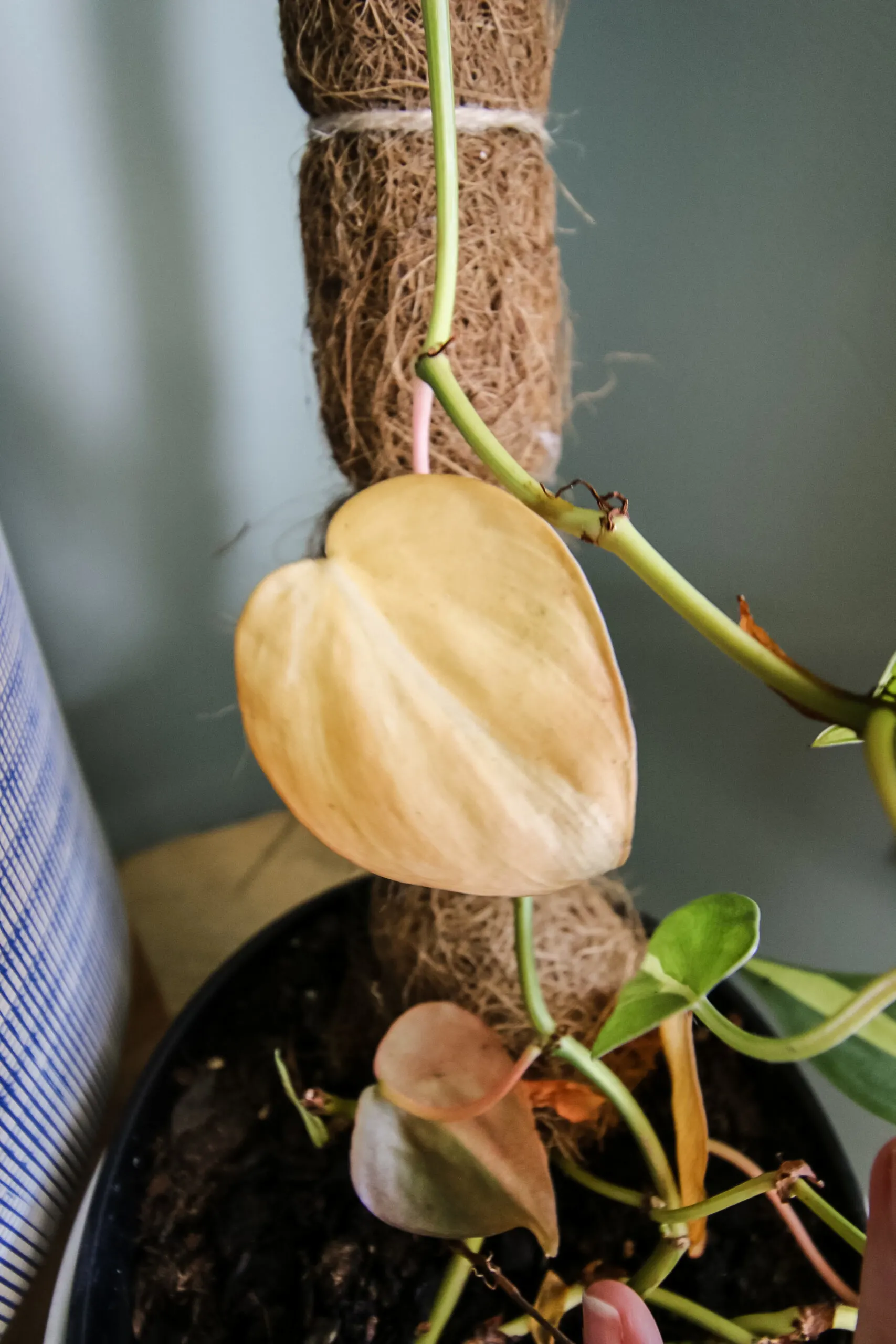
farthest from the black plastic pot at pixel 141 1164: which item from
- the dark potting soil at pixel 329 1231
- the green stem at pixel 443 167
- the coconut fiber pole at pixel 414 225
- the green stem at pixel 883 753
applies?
the green stem at pixel 443 167

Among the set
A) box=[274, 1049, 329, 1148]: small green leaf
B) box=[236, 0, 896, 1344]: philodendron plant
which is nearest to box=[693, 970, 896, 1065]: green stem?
box=[236, 0, 896, 1344]: philodendron plant

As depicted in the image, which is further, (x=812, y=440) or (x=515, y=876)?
(x=812, y=440)

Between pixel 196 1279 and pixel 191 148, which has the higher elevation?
pixel 191 148

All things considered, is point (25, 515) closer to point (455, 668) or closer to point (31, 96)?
point (31, 96)

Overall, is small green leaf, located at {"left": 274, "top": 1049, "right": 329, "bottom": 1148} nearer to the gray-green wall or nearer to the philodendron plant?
the philodendron plant

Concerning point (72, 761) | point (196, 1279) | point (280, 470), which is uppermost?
point (280, 470)

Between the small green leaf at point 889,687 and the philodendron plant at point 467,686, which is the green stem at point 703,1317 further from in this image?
the small green leaf at point 889,687

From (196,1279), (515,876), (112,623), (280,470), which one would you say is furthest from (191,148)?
(196,1279)
